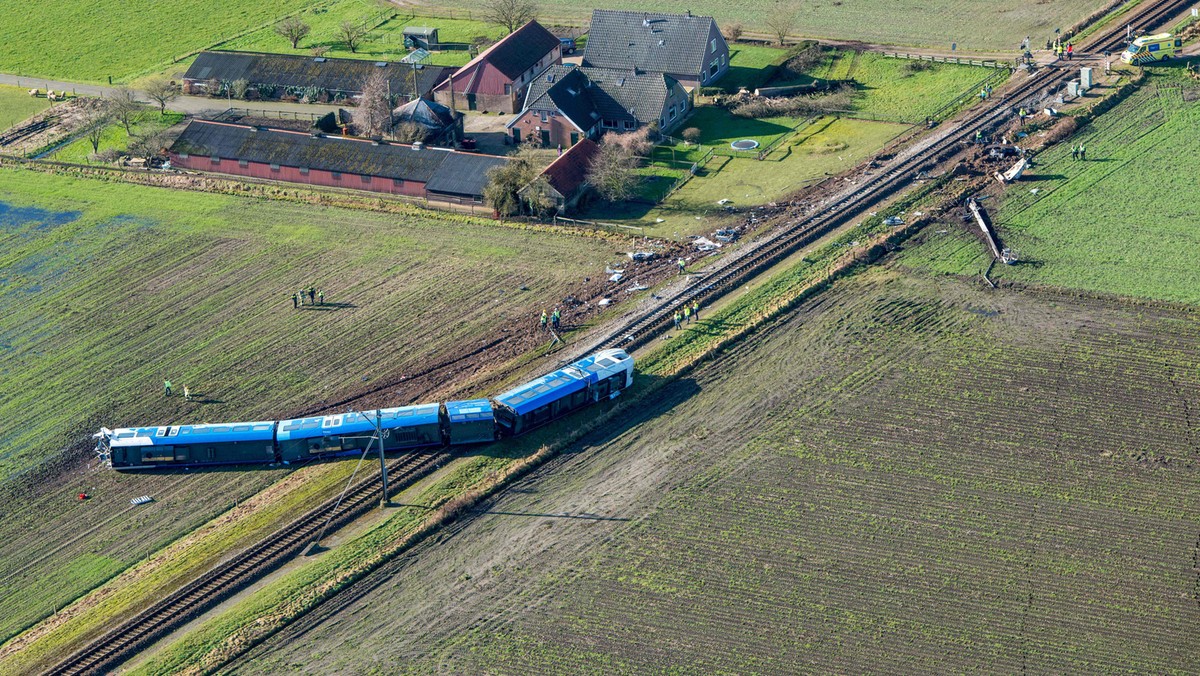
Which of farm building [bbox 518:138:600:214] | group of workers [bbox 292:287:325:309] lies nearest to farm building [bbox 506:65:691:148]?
farm building [bbox 518:138:600:214]

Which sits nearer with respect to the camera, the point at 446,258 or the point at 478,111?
the point at 446,258

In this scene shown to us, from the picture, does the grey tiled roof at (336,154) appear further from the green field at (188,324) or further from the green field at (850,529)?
the green field at (850,529)

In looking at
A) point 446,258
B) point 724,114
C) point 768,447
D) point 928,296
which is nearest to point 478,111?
point 724,114

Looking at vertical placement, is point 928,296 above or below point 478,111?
below

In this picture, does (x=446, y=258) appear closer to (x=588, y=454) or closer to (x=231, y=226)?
(x=231, y=226)

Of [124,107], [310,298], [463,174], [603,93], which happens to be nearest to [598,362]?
[310,298]

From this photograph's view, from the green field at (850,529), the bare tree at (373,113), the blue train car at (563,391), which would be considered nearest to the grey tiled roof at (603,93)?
the bare tree at (373,113)

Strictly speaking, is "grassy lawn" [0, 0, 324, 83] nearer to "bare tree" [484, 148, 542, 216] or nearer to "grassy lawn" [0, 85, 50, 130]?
"grassy lawn" [0, 85, 50, 130]
